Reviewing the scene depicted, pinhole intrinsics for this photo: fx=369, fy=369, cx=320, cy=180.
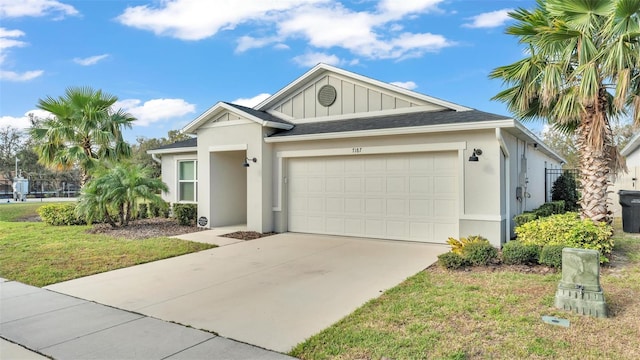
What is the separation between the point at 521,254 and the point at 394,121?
470 cm

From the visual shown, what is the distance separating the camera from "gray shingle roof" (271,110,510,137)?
8.71 m

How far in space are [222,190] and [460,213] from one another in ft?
24.9

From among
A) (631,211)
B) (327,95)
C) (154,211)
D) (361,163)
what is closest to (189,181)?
(154,211)

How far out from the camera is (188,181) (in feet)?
46.0

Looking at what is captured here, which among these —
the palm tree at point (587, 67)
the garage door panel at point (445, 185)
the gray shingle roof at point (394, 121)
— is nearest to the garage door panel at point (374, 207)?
the garage door panel at point (445, 185)

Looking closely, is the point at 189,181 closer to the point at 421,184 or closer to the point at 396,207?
the point at 396,207

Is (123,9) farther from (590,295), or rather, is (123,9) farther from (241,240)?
(590,295)

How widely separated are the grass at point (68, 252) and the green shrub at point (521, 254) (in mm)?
6523

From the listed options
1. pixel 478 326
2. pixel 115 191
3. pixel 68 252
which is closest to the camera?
pixel 478 326

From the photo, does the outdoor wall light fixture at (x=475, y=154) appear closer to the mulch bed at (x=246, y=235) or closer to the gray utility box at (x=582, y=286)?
the gray utility box at (x=582, y=286)

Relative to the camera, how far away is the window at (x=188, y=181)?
45.4 ft

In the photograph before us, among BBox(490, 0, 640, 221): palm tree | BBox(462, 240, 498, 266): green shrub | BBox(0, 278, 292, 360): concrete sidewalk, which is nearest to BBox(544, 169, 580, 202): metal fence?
BBox(490, 0, 640, 221): palm tree

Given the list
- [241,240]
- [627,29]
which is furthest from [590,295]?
[241,240]

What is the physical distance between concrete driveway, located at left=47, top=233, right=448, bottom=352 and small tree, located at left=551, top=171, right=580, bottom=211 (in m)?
10.5
